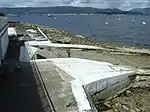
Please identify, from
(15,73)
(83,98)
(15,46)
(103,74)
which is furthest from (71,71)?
(15,46)

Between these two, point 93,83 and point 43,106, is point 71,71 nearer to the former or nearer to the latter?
point 93,83

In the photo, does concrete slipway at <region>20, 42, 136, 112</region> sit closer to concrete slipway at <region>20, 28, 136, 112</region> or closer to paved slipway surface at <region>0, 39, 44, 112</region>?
concrete slipway at <region>20, 28, 136, 112</region>

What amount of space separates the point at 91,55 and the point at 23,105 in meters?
14.7

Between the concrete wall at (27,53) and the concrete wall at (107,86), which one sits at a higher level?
the concrete wall at (27,53)

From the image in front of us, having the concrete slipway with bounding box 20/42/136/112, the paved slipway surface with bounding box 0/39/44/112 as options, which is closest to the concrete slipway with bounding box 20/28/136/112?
the concrete slipway with bounding box 20/42/136/112

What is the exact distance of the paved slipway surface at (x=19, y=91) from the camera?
13.9 metres

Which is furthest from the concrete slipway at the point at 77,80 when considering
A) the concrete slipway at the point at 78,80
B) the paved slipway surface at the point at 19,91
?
the paved slipway surface at the point at 19,91

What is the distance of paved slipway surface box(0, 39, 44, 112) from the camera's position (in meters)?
13.9

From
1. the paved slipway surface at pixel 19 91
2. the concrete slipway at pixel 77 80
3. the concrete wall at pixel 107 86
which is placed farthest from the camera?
the concrete wall at pixel 107 86

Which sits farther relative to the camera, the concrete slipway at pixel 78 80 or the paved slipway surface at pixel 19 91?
the concrete slipway at pixel 78 80

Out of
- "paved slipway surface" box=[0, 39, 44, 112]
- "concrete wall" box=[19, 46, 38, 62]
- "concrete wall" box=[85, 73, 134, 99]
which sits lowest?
"concrete wall" box=[85, 73, 134, 99]

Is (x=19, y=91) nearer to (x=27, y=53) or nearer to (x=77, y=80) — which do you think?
(x=77, y=80)

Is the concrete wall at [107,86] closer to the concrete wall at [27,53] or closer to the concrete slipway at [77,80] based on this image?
the concrete slipway at [77,80]

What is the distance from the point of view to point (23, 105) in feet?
46.3
